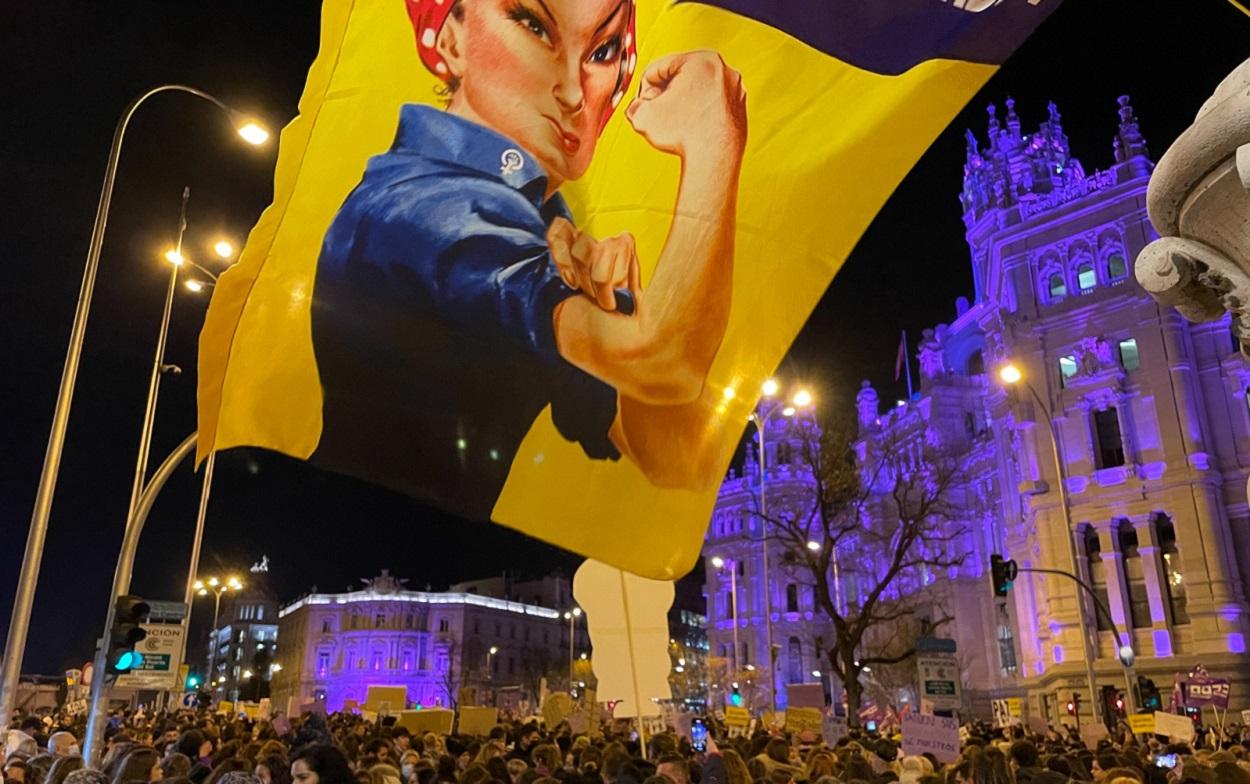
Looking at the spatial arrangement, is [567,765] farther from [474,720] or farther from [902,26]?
[474,720]

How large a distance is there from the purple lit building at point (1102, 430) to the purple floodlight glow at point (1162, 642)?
68mm

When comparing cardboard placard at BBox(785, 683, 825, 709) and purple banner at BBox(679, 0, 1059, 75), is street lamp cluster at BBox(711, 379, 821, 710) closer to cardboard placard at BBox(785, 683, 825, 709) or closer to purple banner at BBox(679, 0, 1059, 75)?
purple banner at BBox(679, 0, 1059, 75)

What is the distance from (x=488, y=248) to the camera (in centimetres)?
574

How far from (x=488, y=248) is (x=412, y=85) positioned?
1.11 metres

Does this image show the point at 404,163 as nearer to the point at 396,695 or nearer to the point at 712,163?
the point at 712,163

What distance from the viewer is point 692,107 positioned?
5895 millimetres

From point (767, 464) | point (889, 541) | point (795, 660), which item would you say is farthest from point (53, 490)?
point (767, 464)

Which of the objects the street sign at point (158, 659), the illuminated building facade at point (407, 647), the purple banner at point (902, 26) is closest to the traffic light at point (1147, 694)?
the street sign at point (158, 659)

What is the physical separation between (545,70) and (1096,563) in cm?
4424

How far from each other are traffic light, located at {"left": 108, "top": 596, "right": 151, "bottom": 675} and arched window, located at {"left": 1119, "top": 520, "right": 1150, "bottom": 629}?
4051 centimetres

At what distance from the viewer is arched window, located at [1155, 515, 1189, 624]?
40850 mm

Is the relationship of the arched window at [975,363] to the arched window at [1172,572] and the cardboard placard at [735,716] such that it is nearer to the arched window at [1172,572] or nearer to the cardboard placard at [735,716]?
the arched window at [1172,572]

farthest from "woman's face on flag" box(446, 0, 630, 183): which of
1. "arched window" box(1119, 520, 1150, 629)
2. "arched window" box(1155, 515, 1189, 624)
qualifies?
"arched window" box(1119, 520, 1150, 629)

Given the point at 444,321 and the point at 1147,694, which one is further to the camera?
the point at 1147,694
